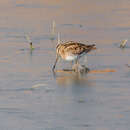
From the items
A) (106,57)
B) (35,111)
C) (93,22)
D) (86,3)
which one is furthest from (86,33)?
(35,111)

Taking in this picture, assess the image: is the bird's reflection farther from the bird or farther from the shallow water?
the bird

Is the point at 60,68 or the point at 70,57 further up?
the point at 70,57

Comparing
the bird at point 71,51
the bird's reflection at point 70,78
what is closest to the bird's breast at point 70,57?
the bird at point 71,51

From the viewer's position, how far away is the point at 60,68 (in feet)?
37.3

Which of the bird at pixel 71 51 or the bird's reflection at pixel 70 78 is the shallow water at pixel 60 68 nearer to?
the bird's reflection at pixel 70 78

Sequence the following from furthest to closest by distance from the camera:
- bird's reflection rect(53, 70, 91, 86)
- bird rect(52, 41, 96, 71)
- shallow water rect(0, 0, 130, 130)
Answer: bird rect(52, 41, 96, 71) < bird's reflection rect(53, 70, 91, 86) < shallow water rect(0, 0, 130, 130)

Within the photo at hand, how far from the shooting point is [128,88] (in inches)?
385

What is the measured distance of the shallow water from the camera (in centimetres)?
830

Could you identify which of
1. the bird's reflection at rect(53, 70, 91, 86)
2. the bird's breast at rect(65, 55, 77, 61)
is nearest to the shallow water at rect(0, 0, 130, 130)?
the bird's reflection at rect(53, 70, 91, 86)

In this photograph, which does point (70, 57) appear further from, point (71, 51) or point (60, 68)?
point (60, 68)

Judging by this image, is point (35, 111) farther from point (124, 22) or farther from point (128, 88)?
point (124, 22)

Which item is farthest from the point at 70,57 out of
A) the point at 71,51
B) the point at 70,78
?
the point at 70,78

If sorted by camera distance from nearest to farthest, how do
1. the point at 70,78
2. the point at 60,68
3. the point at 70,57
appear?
the point at 70,78 < the point at 60,68 < the point at 70,57

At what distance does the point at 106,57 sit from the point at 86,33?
6.93ft
